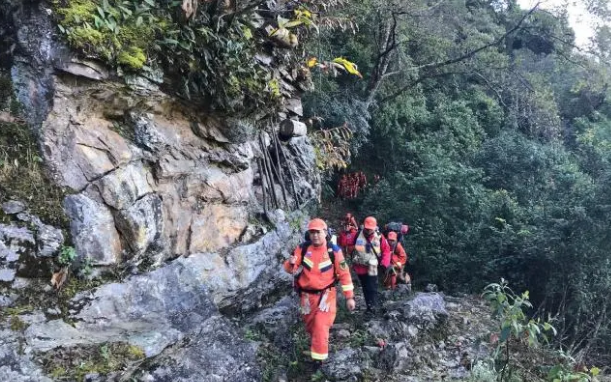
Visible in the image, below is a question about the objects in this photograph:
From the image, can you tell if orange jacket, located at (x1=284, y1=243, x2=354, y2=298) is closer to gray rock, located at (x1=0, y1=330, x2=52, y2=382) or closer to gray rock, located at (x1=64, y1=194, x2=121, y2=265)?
gray rock, located at (x1=64, y1=194, x2=121, y2=265)

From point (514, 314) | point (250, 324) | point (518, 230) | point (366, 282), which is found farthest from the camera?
point (518, 230)

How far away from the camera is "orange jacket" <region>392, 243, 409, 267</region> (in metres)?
8.62

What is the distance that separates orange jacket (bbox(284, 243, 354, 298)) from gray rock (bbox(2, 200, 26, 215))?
9.22 feet

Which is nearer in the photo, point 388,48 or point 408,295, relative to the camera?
point 408,295

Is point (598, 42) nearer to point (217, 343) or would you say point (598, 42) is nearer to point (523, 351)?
point (523, 351)

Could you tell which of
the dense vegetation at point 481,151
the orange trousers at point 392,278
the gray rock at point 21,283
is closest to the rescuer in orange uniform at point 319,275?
the gray rock at point 21,283

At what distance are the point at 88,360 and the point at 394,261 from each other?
574 cm

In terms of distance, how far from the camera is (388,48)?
46.3 feet

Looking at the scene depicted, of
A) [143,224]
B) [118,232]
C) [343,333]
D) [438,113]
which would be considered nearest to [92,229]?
[118,232]

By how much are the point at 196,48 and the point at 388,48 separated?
9.29m

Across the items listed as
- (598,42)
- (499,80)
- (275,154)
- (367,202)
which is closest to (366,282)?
(275,154)

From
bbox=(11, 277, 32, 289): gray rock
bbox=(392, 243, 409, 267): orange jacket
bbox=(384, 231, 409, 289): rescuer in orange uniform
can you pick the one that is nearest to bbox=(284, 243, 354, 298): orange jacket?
bbox=(11, 277, 32, 289): gray rock

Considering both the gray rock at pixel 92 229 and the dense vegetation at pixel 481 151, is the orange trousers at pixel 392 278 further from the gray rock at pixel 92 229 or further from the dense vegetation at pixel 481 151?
the gray rock at pixel 92 229

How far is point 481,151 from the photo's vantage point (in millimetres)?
13820
